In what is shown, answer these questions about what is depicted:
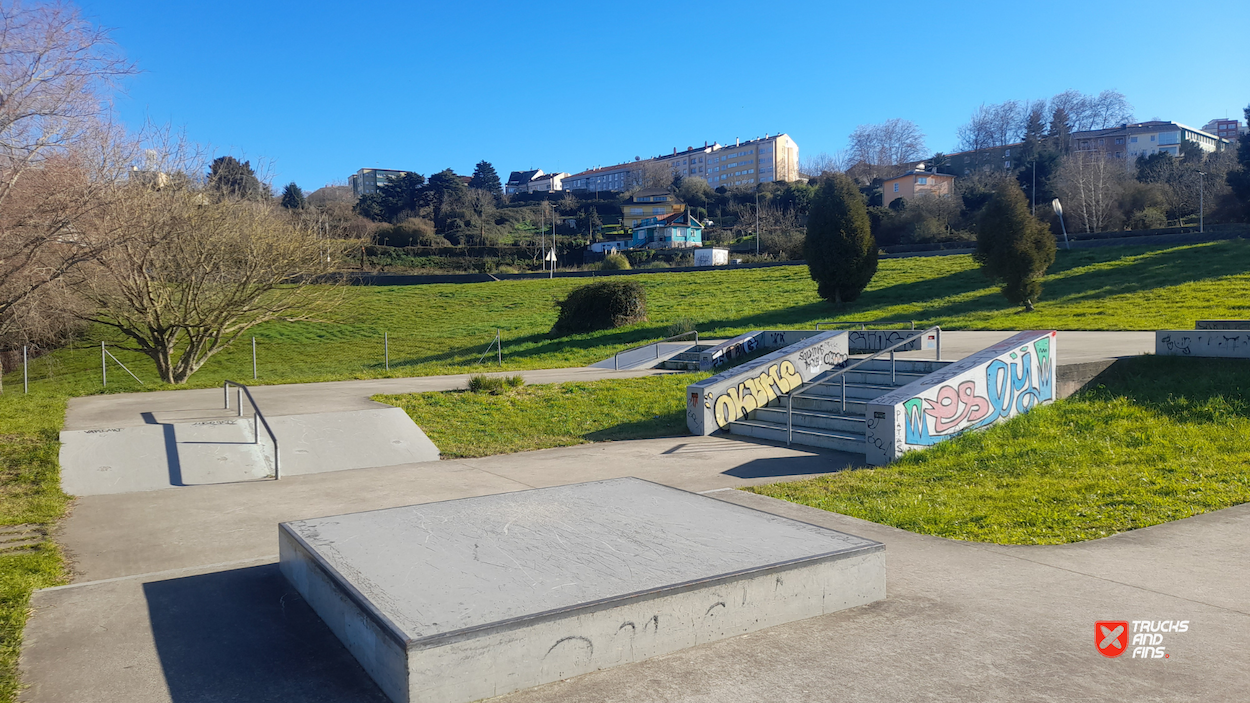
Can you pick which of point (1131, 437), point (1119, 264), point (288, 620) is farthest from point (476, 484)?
point (1119, 264)

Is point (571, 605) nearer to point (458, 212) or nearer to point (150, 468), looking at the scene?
point (150, 468)

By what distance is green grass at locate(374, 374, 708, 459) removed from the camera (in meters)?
11.0

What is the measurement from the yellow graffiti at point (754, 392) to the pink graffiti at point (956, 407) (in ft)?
10.5

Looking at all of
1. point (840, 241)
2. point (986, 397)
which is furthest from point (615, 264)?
point (986, 397)

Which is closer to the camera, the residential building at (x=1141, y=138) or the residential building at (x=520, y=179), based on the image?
the residential building at (x=1141, y=138)

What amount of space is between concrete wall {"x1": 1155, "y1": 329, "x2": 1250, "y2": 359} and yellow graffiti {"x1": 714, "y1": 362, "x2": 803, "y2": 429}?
562cm

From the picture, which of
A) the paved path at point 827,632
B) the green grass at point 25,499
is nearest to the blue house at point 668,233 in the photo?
the green grass at point 25,499

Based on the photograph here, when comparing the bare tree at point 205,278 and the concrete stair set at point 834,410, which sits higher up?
the bare tree at point 205,278

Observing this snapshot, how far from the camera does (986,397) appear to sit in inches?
397

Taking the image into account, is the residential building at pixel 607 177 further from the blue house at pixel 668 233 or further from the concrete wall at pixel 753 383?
the concrete wall at pixel 753 383

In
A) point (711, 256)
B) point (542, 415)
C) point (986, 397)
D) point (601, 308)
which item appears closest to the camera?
point (986, 397)

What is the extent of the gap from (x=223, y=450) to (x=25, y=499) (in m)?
2.26

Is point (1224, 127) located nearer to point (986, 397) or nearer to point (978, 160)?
point (978, 160)

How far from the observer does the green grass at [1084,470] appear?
6.42m
